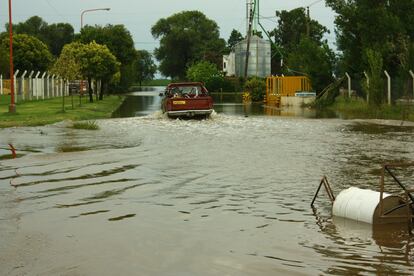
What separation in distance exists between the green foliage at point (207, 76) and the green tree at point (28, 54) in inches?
985

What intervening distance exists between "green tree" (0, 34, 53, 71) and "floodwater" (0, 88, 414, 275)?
49539 millimetres

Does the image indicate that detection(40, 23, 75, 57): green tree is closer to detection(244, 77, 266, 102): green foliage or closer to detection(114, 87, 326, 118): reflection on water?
detection(244, 77, 266, 102): green foliage

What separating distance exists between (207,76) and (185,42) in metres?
35.2

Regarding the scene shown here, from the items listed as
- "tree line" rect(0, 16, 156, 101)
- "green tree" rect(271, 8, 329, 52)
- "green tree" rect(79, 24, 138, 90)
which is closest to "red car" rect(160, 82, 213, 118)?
"tree line" rect(0, 16, 156, 101)

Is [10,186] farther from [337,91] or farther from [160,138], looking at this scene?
[337,91]

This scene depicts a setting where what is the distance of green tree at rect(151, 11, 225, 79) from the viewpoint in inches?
4844

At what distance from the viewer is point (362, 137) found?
2145 centimetres

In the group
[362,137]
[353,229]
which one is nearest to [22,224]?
[353,229]

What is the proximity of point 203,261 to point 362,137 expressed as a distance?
50.0 ft

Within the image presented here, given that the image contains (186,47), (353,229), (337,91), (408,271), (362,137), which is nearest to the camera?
(408,271)

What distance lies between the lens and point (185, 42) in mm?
125000

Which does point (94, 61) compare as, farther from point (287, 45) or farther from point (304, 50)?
point (287, 45)

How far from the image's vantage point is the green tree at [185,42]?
123 metres

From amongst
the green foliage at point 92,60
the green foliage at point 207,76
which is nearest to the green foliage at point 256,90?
the green foliage at point 92,60
